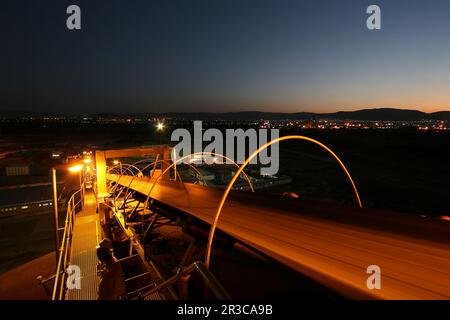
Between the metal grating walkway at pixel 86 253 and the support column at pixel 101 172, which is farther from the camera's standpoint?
the support column at pixel 101 172

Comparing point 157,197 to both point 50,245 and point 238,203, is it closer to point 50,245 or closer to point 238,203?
point 238,203

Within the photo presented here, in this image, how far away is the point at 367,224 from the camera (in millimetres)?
2135

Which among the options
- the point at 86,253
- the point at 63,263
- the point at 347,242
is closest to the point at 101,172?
the point at 86,253

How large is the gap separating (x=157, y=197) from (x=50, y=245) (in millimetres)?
13185

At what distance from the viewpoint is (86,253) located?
5926 mm

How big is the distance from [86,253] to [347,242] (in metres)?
6.24

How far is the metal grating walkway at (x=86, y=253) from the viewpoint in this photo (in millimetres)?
4699

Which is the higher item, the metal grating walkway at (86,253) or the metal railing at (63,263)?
the metal railing at (63,263)

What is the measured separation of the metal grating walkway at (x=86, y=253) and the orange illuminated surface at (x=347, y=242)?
133 inches

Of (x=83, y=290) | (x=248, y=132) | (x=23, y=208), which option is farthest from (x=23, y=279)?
(x=248, y=132)

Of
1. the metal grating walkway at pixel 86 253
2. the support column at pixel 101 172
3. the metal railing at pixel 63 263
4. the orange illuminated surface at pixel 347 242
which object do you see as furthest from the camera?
the support column at pixel 101 172

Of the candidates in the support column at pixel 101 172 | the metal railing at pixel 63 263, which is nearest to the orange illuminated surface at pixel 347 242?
the metal railing at pixel 63 263

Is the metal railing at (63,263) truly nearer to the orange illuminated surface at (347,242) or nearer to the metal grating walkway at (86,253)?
the metal grating walkway at (86,253)

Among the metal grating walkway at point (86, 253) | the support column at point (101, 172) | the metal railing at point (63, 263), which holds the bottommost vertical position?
the metal grating walkway at point (86, 253)
